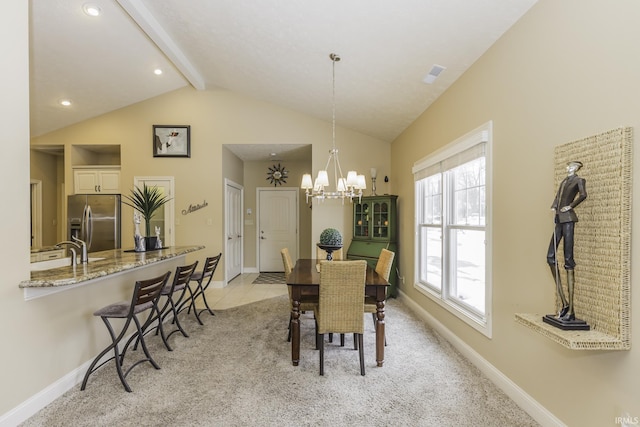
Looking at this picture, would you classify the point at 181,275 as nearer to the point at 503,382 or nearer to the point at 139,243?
the point at 139,243

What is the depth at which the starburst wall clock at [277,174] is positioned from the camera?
6734 mm

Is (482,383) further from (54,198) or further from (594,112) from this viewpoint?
(54,198)

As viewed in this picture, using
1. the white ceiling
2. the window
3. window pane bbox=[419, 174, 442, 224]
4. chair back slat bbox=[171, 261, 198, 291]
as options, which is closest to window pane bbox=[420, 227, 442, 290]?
the window

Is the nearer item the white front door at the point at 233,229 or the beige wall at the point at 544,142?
the beige wall at the point at 544,142

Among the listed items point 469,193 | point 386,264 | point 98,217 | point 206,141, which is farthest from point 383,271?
point 98,217

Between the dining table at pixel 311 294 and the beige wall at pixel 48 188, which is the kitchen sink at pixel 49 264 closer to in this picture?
the dining table at pixel 311 294

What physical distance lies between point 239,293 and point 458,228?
11.7 ft

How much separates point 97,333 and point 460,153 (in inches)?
140

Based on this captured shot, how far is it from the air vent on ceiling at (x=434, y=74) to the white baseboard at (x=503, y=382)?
8.32 ft

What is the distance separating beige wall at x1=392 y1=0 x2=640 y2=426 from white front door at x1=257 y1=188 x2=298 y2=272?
4.59m

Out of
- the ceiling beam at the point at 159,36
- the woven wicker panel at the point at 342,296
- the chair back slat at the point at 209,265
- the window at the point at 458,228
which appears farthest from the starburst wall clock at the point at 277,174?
the woven wicker panel at the point at 342,296

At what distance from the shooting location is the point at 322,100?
4.42m

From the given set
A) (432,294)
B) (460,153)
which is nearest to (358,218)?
(432,294)

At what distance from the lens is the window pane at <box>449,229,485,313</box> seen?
2602 mm
